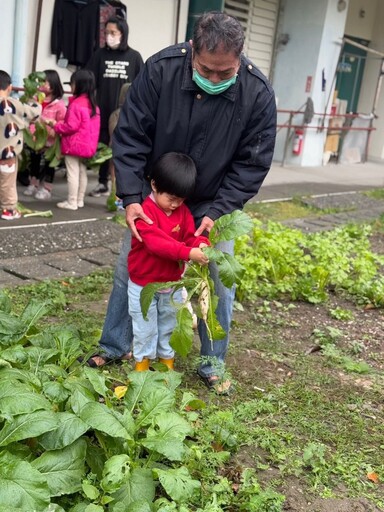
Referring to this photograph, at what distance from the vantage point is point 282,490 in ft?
10.6

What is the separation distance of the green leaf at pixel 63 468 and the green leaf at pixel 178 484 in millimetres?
303

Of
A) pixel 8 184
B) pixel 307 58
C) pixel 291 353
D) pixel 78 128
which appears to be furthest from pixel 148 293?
pixel 307 58

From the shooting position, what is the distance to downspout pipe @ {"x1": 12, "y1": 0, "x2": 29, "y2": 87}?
28.5ft

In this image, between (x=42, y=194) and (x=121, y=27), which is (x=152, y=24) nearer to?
(x=121, y=27)

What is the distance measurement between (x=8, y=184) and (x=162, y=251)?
12.7 feet

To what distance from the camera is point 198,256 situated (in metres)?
3.59

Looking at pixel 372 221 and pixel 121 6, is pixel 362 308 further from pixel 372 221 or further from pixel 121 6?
pixel 121 6

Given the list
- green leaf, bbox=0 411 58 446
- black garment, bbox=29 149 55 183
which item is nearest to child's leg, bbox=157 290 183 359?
green leaf, bbox=0 411 58 446

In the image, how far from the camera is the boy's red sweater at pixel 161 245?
11.9ft

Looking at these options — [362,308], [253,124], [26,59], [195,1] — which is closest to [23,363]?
[253,124]

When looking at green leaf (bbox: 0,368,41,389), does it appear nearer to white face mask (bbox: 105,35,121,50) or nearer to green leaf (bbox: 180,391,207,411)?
green leaf (bbox: 180,391,207,411)

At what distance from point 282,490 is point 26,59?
294 inches

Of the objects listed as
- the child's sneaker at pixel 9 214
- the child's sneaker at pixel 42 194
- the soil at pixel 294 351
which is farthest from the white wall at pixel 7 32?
the soil at pixel 294 351

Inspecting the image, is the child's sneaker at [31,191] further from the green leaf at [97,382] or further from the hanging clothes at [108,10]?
the green leaf at [97,382]
